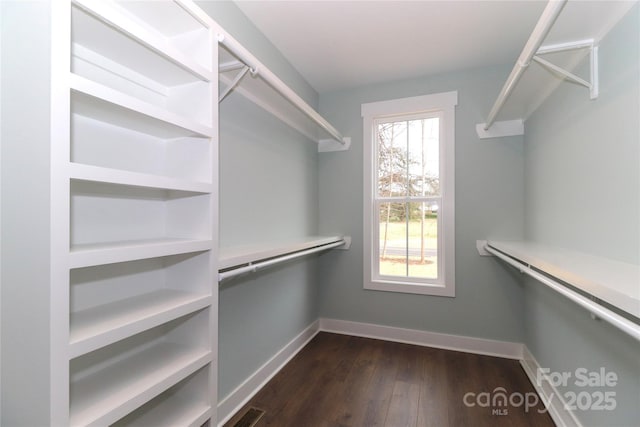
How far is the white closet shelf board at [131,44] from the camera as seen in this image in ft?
2.63

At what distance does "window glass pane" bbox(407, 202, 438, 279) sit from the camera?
2703 mm

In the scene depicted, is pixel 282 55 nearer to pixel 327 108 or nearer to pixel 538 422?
pixel 327 108

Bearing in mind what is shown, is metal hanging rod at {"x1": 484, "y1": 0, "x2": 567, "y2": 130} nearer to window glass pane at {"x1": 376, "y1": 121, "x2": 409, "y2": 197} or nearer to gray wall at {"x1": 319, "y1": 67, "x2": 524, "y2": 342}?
gray wall at {"x1": 319, "y1": 67, "x2": 524, "y2": 342}

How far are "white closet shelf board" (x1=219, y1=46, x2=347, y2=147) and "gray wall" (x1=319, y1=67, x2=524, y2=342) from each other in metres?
0.66

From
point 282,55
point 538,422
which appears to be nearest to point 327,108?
point 282,55

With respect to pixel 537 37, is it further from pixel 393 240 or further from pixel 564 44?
pixel 393 240

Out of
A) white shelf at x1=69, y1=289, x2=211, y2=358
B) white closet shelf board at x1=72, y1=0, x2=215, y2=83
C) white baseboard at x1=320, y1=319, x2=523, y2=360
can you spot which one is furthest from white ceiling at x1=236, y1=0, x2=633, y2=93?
white baseboard at x1=320, y1=319, x2=523, y2=360

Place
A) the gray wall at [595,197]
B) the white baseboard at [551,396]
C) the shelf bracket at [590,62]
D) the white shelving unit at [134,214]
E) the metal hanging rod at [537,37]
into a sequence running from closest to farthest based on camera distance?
the white shelving unit at [134,214]
the metal hanging rod at [537,37]
the gray wall at [595,197]
the shelf bracket at [590,62]
the white baseboard at [551,396]

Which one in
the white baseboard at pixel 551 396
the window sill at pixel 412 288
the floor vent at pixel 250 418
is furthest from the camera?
the window sill at pixel 412 288

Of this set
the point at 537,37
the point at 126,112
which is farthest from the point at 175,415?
the point at 537,37

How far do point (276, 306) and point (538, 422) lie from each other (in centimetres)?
173

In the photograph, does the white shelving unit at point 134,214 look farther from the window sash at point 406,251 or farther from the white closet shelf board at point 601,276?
the window sash at point 406,251

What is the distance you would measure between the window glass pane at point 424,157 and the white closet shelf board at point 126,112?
2105mm

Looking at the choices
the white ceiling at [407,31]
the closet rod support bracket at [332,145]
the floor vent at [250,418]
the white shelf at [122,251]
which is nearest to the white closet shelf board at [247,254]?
the white shelf at [122,251]
